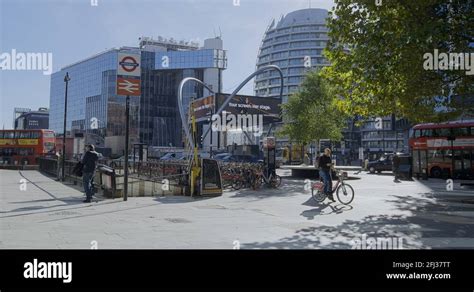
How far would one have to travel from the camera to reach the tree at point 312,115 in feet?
114

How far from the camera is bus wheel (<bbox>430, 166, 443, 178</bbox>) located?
2836 cm

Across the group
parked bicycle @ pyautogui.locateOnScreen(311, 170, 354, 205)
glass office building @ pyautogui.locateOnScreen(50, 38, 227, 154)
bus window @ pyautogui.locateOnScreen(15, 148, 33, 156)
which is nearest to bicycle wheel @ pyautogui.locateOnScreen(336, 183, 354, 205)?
parked bicycle @ pyautogui.locateOnScreen(311, 170, 354, 205)

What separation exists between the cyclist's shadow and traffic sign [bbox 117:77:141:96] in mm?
6889

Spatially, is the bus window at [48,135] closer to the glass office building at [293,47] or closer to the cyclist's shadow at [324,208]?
the cyclist's shadow at [324,208]

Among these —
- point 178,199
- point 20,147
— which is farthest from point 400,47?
point 20,147

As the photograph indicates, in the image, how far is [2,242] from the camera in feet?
23.2

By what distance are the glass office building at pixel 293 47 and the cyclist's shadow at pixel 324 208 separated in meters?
110

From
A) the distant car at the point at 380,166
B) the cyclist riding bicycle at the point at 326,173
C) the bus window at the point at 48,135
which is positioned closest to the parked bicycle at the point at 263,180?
the cyclist riding bicycle at the point at 326,173

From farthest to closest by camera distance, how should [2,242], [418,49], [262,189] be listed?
[262,189]
[418,49]
[2,242]

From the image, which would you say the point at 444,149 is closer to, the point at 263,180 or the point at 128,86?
the point at 263,180

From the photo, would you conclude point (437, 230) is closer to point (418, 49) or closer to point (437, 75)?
point (418, 49)
